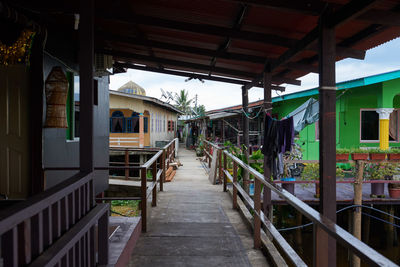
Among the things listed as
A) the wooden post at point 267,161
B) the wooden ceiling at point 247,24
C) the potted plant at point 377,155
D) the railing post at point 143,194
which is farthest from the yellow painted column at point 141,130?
the railing post at point 143,194

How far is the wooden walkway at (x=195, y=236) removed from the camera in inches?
133

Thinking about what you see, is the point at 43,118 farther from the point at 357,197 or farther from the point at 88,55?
the point at 357,197

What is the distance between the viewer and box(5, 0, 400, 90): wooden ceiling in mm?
3064

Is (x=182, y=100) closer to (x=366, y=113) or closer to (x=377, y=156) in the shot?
(x=366, y=113)

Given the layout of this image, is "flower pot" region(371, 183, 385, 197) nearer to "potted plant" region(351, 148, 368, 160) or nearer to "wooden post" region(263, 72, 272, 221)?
"potted plant" region(351, 148, 368, 160)

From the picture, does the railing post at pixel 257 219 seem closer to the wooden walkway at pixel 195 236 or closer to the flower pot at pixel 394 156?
the wooden walkway at pixel 195 236

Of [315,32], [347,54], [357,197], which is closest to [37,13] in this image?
[315,32]

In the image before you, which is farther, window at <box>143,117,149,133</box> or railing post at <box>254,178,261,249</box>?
window at <box>143,117,149,133</box>

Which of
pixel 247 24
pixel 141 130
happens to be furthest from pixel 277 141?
pixel 141 130

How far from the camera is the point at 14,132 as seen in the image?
3992 mm

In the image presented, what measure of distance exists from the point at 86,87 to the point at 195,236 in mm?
2519

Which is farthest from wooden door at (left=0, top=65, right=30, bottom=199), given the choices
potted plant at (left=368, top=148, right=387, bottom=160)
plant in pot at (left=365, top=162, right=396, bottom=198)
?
plant in pot at (left=365, top=162, right=396, bottom=198)

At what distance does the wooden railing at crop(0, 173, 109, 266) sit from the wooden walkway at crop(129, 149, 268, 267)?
3.01 ft

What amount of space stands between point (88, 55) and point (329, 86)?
2.60 meters
